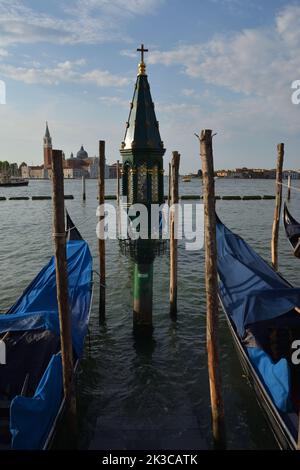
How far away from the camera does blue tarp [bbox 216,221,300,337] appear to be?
632cm

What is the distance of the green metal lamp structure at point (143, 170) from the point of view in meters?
8.41

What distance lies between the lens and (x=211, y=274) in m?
5.08

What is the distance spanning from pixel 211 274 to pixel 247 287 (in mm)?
3064

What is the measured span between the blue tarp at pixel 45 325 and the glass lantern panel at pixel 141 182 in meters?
2.19

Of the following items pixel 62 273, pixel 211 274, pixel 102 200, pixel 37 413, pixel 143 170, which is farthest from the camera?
pixel 102 200

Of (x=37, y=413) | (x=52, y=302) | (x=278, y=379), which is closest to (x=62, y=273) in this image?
(x=37, y=413)

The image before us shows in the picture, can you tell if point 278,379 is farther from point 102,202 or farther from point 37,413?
point 102,202

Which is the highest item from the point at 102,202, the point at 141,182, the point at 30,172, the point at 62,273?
the point at 30,172

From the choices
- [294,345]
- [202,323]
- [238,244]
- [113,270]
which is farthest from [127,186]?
[113,270]

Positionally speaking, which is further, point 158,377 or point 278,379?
point 158,377

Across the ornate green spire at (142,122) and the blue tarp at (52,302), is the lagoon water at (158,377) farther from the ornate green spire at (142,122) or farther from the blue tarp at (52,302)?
the ornate green spire at (142,122)

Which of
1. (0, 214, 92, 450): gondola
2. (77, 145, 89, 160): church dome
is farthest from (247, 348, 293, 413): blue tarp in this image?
(77, 145, 89, 160): church dome
